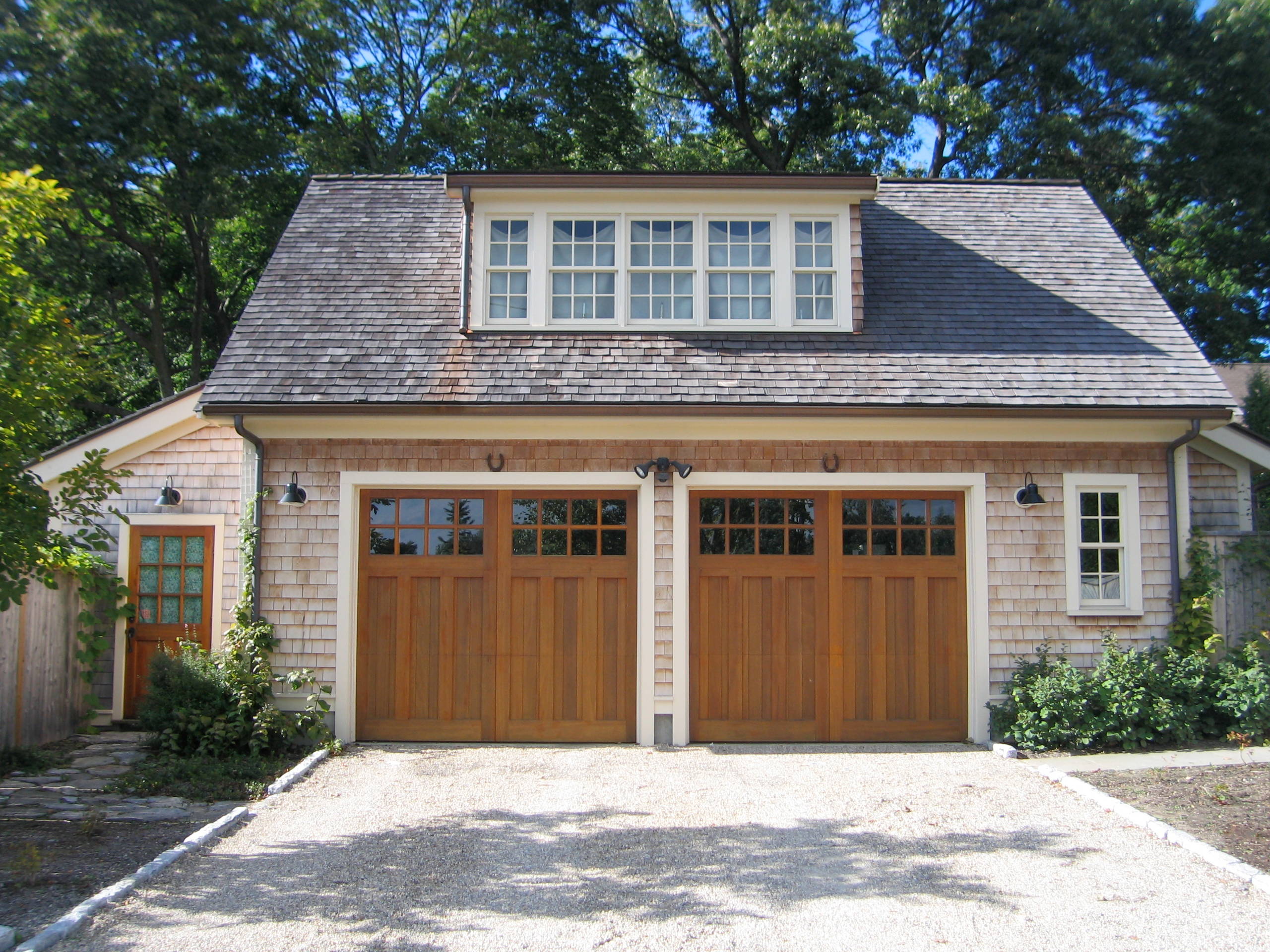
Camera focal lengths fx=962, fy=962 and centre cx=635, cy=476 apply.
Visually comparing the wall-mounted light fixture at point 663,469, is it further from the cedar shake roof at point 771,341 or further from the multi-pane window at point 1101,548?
the multi-pane window at point 1101,548

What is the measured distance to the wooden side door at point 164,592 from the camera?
1000 centimetres

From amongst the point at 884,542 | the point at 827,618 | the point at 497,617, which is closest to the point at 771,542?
the point at 827,618

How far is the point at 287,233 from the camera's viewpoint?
1102 cm

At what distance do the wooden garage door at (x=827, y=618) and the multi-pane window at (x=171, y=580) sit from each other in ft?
17.1

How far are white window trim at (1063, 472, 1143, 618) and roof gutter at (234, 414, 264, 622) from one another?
749cm

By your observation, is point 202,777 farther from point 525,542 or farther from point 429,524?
point 525,542

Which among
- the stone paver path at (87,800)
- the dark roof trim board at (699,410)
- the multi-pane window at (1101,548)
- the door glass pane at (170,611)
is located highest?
the dark roof trim board at (699,410)

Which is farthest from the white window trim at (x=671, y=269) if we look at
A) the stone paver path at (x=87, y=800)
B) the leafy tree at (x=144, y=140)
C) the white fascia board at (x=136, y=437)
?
the leafy tree at (x=144, y=140)

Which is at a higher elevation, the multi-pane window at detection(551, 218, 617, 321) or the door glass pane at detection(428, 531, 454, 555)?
the multi-pane window at detection(551, 218, 617, 321)

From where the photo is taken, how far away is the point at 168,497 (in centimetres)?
983

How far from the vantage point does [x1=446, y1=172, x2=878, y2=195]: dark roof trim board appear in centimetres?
985

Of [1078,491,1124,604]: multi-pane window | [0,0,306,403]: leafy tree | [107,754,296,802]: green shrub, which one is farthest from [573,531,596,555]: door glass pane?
[0,0,306,403]: leafy tree

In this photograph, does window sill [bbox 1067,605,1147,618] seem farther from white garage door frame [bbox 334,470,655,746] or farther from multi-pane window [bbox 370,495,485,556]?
multi-pane window [bbox 370,495,485,556]

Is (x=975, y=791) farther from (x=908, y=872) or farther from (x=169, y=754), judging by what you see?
(x=169, y=754)
